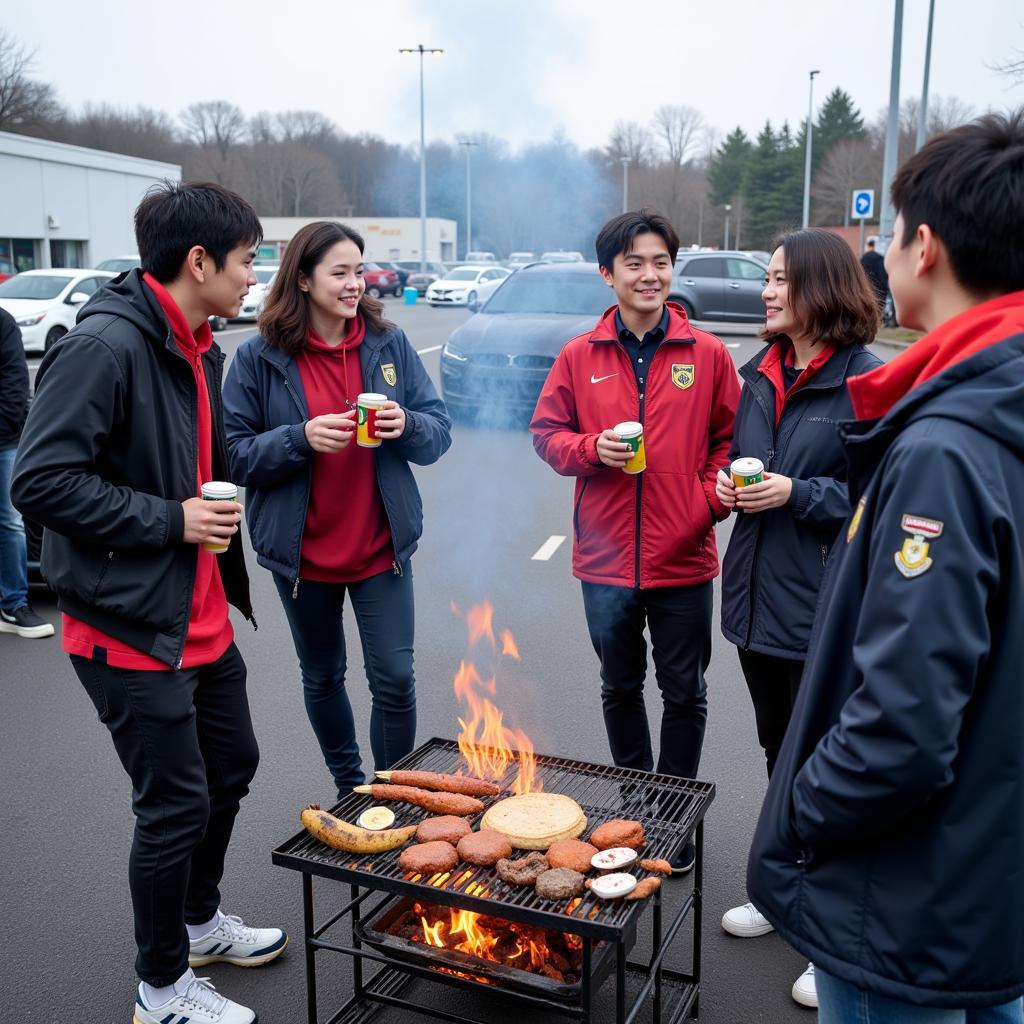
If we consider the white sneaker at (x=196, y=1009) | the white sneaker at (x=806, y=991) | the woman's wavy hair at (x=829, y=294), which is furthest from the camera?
the woman's wavy hair at (x=829, y=294)

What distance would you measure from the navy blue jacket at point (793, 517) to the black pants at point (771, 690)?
70 mm

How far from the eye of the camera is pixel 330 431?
3.28 m

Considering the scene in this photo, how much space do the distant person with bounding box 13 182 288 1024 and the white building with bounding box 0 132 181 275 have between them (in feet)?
107

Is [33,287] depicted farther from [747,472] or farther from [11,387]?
[747,472]

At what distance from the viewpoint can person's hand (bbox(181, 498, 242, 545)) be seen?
255 cm

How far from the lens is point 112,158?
3938cm

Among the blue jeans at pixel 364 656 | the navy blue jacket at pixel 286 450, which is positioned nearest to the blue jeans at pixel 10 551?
the navy blue jacket at pixel 286 450

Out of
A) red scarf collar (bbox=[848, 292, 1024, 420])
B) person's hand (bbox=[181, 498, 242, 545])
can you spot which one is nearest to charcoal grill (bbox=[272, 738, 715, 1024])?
person's hand (bbox=[181, 498, 242, 545])

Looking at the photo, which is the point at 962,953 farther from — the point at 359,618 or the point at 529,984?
the point at 359,618

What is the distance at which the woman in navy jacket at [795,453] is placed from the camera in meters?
2.94

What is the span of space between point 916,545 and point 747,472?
4.51ft

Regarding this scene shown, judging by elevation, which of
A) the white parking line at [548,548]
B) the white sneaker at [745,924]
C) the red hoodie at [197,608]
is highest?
the red hoodie at [197,608]

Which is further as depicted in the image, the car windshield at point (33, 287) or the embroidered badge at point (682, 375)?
the car windshield at point (33, 287)

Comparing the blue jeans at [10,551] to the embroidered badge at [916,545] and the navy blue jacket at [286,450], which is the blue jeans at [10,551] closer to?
the navy blue jacket at [286,450]
